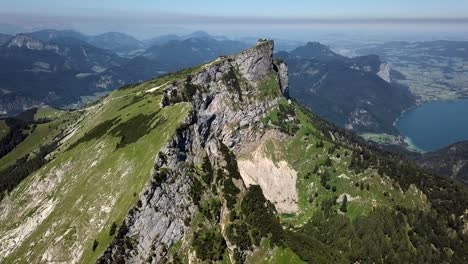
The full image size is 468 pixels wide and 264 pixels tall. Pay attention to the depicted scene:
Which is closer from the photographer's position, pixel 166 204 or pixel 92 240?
pixel 92 240

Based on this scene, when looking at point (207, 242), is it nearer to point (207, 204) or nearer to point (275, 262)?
point (207, 204)

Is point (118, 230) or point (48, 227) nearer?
point (118, 230)

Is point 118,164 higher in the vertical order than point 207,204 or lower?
higher

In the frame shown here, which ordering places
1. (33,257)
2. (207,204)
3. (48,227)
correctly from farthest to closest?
(207,204) < (48,227) < (33,257)

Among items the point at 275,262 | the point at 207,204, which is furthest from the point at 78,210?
the point at 275,262

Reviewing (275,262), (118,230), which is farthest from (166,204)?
(275,262)

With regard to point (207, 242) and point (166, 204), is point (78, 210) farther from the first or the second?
point (207, 242)

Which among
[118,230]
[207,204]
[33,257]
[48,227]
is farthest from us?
[207,204]

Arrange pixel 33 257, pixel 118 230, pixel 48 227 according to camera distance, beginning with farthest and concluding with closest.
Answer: pixel 48 227 < pixel 33 257 < pixel 118 230

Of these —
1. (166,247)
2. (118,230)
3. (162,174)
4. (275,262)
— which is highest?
(162,174)
